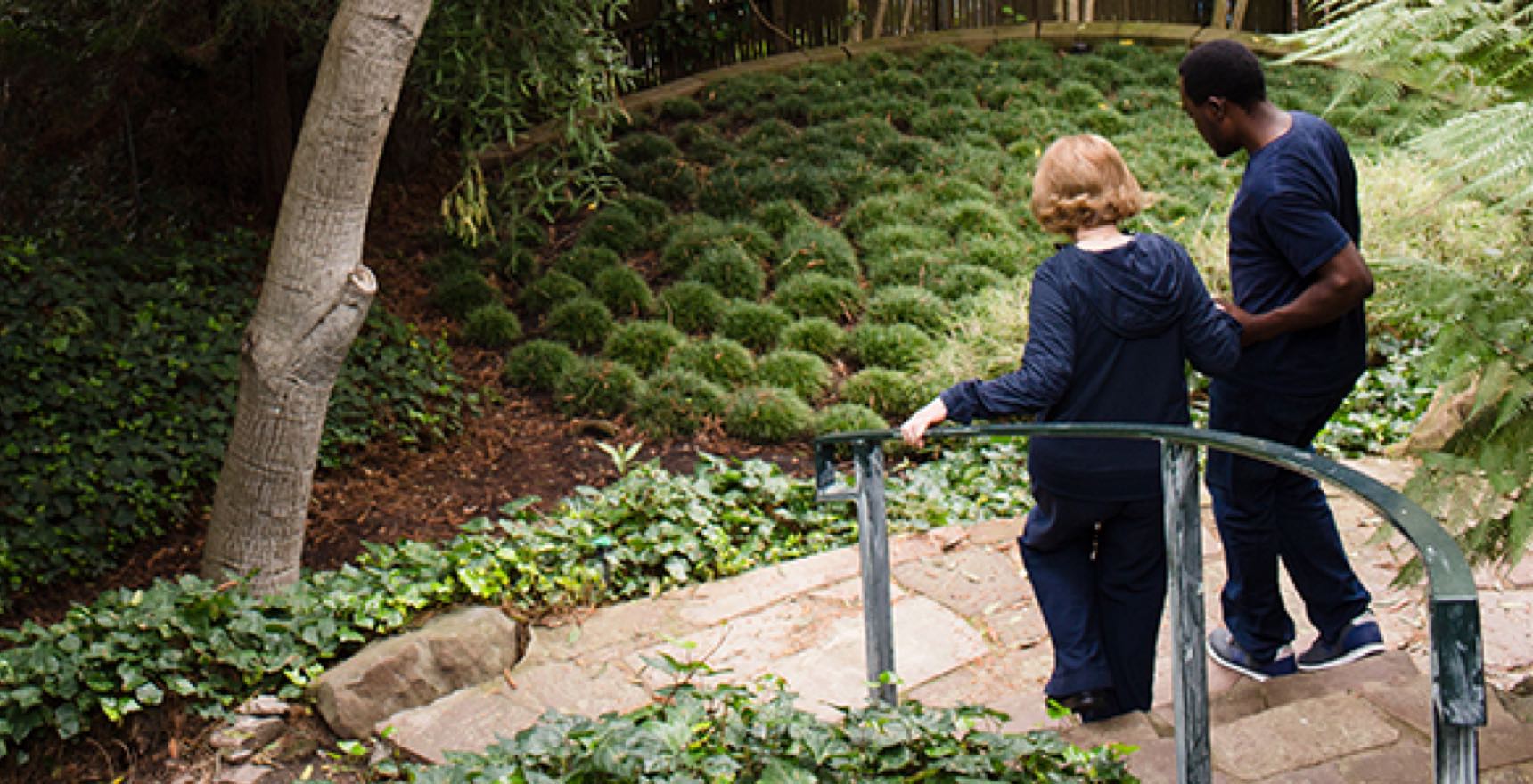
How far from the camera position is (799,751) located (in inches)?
108

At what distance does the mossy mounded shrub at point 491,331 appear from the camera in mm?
8117

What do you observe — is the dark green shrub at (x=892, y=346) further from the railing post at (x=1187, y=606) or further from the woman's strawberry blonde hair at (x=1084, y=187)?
the railing post at (x=1187, y=606)

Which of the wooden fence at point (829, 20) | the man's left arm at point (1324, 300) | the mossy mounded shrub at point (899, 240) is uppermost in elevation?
the wooden fence at point (829, 20)

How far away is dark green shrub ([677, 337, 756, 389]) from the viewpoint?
7473 mm

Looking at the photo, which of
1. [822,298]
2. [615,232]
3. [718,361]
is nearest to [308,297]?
[718,361]

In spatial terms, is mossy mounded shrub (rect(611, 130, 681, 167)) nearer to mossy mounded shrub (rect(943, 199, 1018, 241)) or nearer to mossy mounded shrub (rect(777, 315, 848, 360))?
mossy mounded shrub (rect(943, 199, 1018, 241))

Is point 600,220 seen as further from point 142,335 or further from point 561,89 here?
point 142,335

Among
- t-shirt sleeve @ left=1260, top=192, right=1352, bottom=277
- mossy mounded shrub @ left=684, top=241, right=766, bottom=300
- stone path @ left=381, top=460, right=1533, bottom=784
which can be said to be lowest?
stone path @ left=381, top=460, right=1533, bottom=784

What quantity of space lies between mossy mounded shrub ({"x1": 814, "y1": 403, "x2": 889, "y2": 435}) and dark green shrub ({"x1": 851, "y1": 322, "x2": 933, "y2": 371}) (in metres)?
0.58

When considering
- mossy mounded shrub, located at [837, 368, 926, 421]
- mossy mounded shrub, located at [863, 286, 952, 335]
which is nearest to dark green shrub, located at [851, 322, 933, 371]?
mossy mounded shrub, located at [863, 286, 952, 335]

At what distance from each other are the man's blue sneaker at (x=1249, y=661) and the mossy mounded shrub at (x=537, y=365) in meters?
4.80

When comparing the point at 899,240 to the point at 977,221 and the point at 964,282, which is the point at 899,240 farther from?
the point at 964,282

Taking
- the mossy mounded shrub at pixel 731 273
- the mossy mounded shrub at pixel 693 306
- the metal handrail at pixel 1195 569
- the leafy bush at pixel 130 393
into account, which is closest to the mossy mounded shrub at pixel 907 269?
the mossy mounded shrub at pixel 731 273

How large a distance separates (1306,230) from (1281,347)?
1.03 ft
